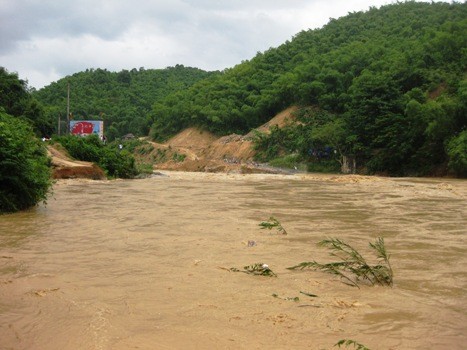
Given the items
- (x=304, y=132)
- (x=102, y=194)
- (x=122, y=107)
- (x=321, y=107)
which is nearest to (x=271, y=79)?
(x=321, y=107)

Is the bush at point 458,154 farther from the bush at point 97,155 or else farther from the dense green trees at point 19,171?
the dense green trees at point 19,171

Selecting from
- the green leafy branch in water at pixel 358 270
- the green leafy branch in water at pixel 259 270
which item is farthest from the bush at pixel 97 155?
the green leafy branch in water at pixel 358 270

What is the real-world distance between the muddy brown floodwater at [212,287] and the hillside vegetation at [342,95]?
24.4 meters

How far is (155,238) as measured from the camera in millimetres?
8148

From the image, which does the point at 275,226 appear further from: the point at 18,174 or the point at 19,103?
the point at 19,103

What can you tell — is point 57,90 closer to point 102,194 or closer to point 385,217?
point 102,194

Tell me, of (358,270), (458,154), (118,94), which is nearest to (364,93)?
(458,154)

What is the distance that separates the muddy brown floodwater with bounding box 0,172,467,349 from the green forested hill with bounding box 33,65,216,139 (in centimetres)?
6736

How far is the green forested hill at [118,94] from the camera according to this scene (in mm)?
79688

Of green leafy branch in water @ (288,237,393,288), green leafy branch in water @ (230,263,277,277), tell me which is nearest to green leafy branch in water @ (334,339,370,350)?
green leafy branch in water @ (288,237,393,288)

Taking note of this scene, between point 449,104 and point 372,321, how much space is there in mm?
30615

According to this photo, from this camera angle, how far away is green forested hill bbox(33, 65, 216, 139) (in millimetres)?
79688

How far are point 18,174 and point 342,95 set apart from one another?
43395 mm

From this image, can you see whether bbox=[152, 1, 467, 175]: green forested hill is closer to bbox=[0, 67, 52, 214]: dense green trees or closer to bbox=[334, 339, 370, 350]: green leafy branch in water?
bbox=[0, 67, 52, 214]: dense green trees
